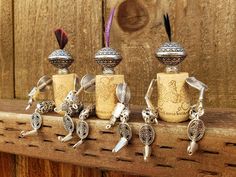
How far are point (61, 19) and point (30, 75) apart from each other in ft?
0.40

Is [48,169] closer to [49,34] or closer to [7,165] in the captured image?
[7,165]

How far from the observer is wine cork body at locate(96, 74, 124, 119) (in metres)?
0.47

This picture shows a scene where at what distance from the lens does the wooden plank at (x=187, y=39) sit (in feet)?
1.69

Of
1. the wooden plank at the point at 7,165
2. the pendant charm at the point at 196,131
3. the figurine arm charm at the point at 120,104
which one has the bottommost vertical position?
the wooden plank at the point at 7,165

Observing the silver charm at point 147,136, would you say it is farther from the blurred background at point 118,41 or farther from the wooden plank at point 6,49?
the wooden plank at point 6,49

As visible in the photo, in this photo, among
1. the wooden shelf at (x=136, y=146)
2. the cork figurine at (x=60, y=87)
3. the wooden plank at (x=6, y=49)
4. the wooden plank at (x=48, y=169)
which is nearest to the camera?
the wooden shelf at (x=136, y=146)

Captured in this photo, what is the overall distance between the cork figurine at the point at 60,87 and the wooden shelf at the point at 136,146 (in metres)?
0.01

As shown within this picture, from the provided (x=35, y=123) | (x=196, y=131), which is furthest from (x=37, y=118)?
(x=196, y=131)

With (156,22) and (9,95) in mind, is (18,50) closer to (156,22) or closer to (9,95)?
(9,95)

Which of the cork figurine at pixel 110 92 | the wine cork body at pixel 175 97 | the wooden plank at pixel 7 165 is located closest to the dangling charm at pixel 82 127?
the cork figurine at pixel 110 92

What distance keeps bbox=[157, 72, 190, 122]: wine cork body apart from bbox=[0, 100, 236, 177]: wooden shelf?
0.01 m

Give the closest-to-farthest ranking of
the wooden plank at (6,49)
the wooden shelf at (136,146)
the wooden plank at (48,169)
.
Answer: the wooden shelf at (136,146), the wooden plank at (48,169), the wooden plank at (6,49)

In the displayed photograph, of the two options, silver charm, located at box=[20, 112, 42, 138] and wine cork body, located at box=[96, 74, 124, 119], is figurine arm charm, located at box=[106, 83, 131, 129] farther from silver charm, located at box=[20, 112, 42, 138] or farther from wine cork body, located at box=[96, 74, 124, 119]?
silver charm, located at box=[20, 112, 42, 138]

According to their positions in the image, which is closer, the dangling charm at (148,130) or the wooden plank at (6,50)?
the dangling charm at (148,130)
